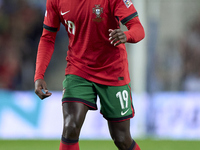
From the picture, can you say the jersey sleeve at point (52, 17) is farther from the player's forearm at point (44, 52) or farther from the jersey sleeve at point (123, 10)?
the jersey sleeve at point (123, 10)

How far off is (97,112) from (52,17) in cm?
443

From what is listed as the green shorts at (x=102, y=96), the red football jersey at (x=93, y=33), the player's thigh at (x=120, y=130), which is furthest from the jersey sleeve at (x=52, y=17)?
the player's thigh at (x=120, y=130)

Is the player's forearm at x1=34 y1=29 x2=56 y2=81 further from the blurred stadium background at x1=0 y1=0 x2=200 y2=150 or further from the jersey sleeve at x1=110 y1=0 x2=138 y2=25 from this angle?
the blurred stadium background at x1=0 y1=0 x2=200 y2=150

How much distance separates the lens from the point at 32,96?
827 cm

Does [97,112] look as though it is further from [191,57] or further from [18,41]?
[191,57]

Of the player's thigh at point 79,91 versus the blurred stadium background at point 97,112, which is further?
the blurred stadium background at point 97,112

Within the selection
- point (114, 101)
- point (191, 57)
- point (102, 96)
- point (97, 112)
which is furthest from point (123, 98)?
point (191, 57)

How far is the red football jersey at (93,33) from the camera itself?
12.6 feet

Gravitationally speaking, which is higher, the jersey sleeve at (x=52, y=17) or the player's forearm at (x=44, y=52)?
the jersey sleeve at (x=52, y=17)

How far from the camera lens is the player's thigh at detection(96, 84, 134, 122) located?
399cm

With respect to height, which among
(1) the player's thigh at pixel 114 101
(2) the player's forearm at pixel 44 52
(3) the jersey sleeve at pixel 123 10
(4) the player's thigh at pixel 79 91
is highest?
(3) the jersey sleeve at pixel 123 10

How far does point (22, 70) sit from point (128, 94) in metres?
6.03

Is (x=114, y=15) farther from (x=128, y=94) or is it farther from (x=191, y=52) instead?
(x=191, y=52)

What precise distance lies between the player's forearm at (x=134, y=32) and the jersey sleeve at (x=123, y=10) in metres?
0.04
